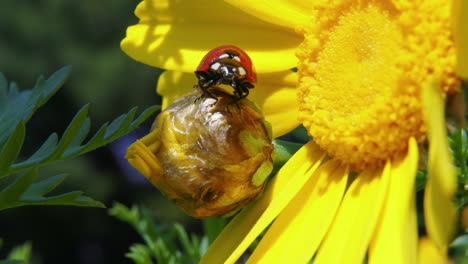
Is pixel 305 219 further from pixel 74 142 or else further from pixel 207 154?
pixel 74 142

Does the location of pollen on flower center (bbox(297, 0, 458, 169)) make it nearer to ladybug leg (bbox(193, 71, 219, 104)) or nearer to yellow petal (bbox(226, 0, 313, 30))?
yellow petal (bbox(226, 0, 313, 30))

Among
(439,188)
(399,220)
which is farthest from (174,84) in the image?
(439,188)

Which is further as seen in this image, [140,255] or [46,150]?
[140,255]

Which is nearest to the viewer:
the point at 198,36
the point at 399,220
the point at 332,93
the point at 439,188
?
the point at 439,188

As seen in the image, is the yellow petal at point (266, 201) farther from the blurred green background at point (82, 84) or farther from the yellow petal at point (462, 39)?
the blurred green background at point (82, 84)

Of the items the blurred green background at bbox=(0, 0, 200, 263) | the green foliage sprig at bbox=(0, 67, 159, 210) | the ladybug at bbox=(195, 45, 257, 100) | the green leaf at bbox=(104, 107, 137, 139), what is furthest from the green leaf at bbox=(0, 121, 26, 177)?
the blurred green background at bbox=(0, 0, 200, 263)

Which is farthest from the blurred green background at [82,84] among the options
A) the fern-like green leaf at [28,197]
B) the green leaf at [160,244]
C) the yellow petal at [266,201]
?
the fern-like green leaf at [28,197]
